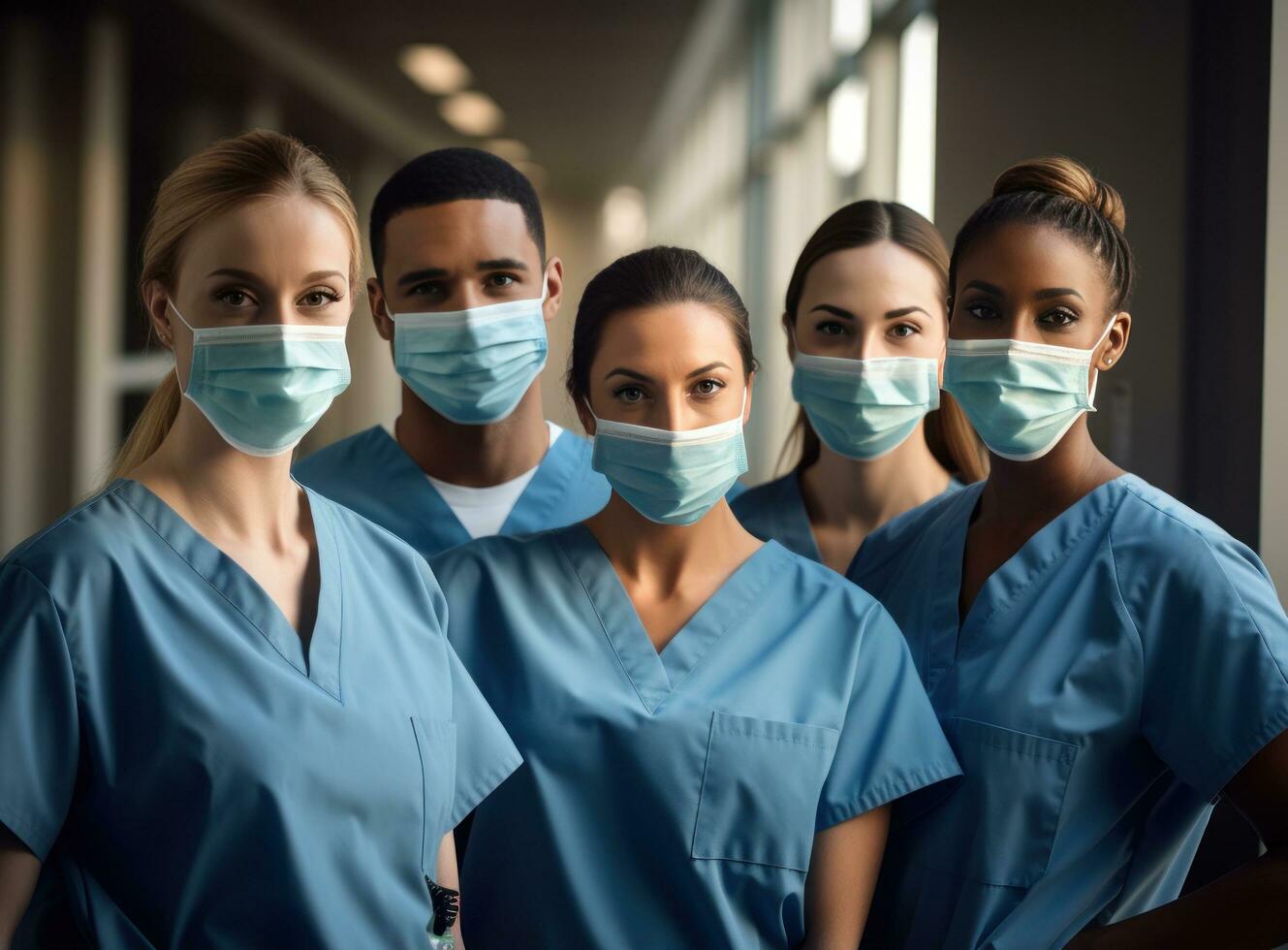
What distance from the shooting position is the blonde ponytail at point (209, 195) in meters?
1.21

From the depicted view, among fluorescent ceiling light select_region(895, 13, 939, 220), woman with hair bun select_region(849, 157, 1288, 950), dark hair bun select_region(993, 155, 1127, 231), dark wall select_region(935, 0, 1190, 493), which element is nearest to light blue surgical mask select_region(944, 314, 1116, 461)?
woman with hair bun select_region(849, 157, 1288, 950)

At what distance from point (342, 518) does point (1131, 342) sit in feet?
4.47

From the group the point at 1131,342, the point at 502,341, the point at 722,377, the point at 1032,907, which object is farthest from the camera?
the point at 1131,342

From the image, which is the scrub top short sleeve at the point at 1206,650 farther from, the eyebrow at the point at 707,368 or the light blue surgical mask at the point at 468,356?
the light blue surgical mask at the point at 468,356

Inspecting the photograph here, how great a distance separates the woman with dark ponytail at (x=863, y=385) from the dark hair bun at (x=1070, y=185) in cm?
31

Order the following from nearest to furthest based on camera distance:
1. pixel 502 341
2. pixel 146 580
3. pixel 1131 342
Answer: pixel 146 580, pixel 502 341, pixel 1131 342

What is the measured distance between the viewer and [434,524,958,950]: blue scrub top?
1.29 metres

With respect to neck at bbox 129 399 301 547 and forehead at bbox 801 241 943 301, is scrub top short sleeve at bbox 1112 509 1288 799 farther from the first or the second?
neck at bbox 129 399 301 547

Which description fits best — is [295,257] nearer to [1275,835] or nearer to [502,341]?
[502,341]

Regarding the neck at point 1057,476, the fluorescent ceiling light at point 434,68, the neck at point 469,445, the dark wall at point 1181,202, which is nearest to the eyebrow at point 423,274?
the neck at point 469,445

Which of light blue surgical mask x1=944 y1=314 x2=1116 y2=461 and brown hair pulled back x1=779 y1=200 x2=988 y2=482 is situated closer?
light blue surgical mask x1=944 y1=314 x2=1116 y2=461

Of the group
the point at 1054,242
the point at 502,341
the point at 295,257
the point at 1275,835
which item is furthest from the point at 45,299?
the point at 1275,835

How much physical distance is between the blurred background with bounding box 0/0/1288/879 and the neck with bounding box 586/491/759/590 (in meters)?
0.27

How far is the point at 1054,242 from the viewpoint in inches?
53.1
